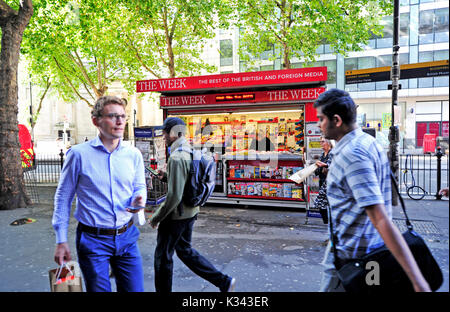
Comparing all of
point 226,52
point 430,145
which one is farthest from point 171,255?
point 226,52

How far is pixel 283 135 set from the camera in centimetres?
916

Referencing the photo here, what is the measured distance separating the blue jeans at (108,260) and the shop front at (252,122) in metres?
5.40

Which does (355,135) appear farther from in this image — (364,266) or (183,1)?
(183,1)

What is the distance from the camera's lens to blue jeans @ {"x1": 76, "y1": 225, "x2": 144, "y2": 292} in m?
2.32

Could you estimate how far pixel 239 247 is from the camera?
17.8ft

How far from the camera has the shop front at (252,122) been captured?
7.76 m

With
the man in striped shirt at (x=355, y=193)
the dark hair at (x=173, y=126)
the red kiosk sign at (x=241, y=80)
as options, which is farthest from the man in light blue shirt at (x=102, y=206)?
the red kiosk sign at (x=241, y=80)

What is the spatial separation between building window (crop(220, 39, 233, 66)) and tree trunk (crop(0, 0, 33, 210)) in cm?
2773

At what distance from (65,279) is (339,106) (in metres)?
2.14

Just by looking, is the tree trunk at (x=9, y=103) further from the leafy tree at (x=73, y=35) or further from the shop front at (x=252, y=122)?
the leafy tree at (x=73, y=35)

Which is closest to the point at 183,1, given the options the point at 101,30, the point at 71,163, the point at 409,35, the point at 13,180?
the point at 101,30

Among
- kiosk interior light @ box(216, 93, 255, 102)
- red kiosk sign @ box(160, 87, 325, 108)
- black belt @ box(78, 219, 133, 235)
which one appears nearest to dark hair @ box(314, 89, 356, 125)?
black belt @ box(78, 219, 133, 235)

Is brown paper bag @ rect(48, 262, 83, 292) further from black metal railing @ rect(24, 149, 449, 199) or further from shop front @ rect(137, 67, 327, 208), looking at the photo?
black metal railing @ rect(24, 149, 449, 199)

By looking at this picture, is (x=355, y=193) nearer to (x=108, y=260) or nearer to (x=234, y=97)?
(x=108, y=260)
